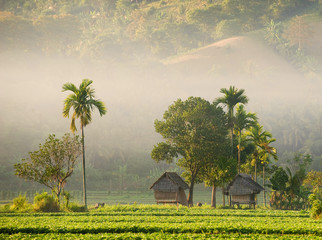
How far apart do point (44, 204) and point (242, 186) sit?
2982cm

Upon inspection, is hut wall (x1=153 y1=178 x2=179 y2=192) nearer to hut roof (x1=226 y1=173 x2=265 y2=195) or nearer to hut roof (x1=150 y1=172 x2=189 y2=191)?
hut roof (x1=150 y1=172 x2=189 y2=191)

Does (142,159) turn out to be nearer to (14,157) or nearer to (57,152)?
(14,157)

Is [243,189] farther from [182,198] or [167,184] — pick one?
[167,184]

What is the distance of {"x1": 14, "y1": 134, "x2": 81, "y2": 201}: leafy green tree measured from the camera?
52.8m

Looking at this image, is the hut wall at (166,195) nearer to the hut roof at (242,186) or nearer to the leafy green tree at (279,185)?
the hut roof at (242,186)

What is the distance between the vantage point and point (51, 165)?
53.8m

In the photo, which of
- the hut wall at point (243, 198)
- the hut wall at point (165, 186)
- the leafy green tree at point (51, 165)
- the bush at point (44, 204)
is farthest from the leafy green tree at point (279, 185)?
the bush at point (44, 204)

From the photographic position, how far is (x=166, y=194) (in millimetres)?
64750

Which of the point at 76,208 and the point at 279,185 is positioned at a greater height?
the point at 279,185

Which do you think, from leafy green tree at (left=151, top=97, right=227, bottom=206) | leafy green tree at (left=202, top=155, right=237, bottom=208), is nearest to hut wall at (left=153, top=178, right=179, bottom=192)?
leafy green tree at (left=151, top=97, right=227, bottom=206)

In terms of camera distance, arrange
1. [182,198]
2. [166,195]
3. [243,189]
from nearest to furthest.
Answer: [166,195] → [243,189] → [182,198]

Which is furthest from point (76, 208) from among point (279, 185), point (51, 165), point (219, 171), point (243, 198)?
point (279, 185)

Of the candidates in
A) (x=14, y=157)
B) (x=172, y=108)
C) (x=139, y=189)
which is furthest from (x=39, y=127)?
(x=172, y=108)

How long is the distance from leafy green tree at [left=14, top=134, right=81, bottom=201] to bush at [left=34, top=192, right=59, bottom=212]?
233 cm
